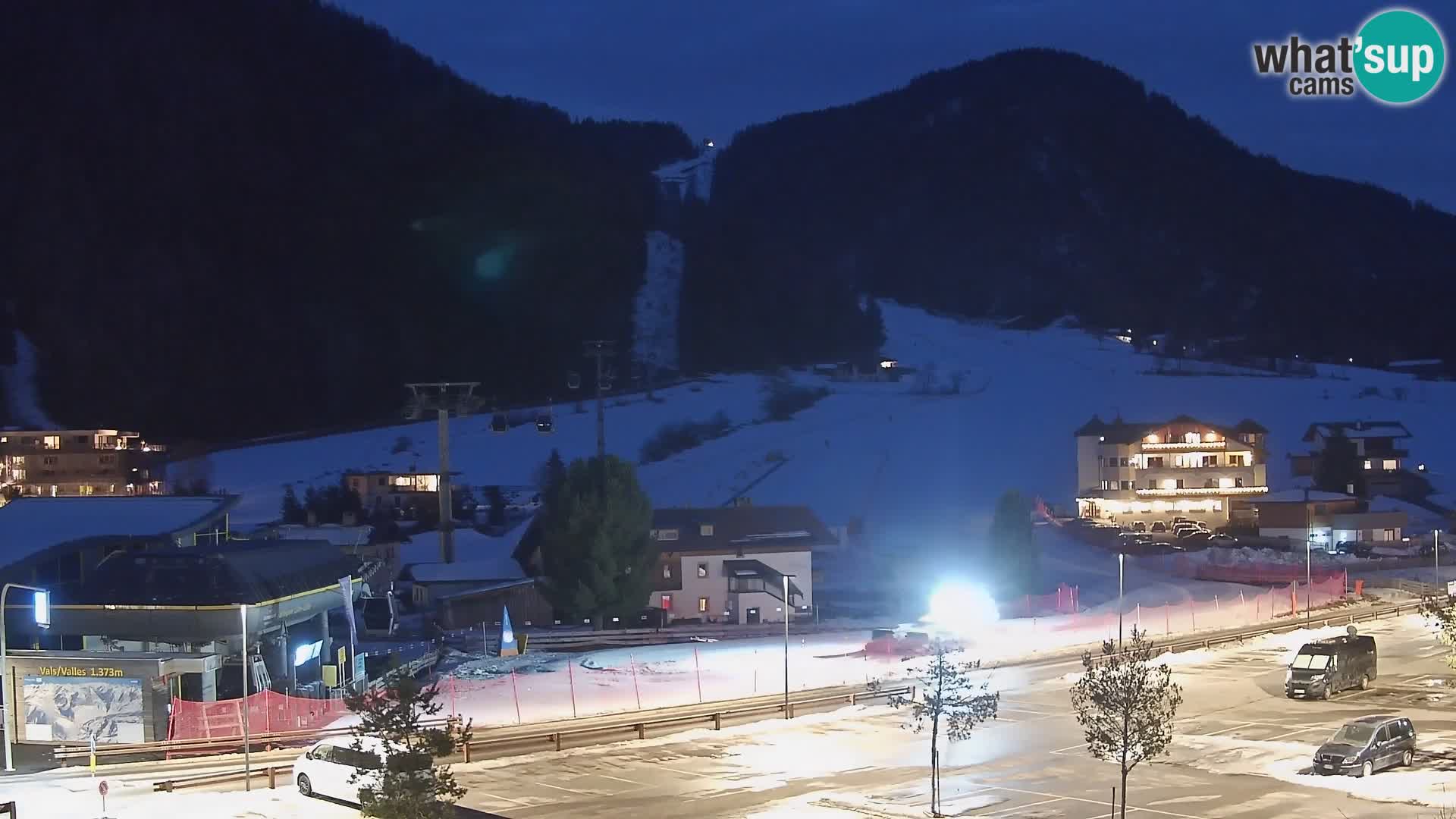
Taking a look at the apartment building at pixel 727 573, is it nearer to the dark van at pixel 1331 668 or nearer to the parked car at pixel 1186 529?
the dark van at pixel 1331 668

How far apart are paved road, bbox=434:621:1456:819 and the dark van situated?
34cm

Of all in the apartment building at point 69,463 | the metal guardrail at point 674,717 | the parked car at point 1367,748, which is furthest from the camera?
the apartment building at point 69,463

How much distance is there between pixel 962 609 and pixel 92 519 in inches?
1054

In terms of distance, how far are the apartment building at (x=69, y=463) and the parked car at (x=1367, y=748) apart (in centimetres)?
7089

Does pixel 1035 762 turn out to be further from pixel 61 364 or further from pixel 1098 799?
pixel 61 364

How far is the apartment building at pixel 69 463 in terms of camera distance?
272ft

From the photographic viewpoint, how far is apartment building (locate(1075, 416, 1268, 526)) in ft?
265

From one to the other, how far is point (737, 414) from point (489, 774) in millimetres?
83468

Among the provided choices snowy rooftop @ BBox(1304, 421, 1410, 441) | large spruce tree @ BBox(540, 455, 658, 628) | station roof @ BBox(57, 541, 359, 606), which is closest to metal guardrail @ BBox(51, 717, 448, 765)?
station roof @ BBox(57, 541, 359, 606)

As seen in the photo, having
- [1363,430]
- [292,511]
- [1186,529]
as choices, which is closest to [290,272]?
[292,511]

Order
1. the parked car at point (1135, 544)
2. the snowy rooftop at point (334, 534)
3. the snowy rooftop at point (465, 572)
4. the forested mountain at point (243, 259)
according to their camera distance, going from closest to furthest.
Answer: the snowy rooftop at point (465, 572) → the snowy rooftop at point (334, 534) → the parked car at point (1135, 544) → the forested mountain at point (243, 259)

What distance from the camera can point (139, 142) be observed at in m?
189

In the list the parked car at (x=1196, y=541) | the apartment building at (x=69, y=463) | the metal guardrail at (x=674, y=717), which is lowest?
the metal guardrail at (x=674, y=717)

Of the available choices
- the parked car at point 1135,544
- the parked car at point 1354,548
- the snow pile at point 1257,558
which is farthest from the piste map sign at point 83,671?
the parked car at point 1354,548
